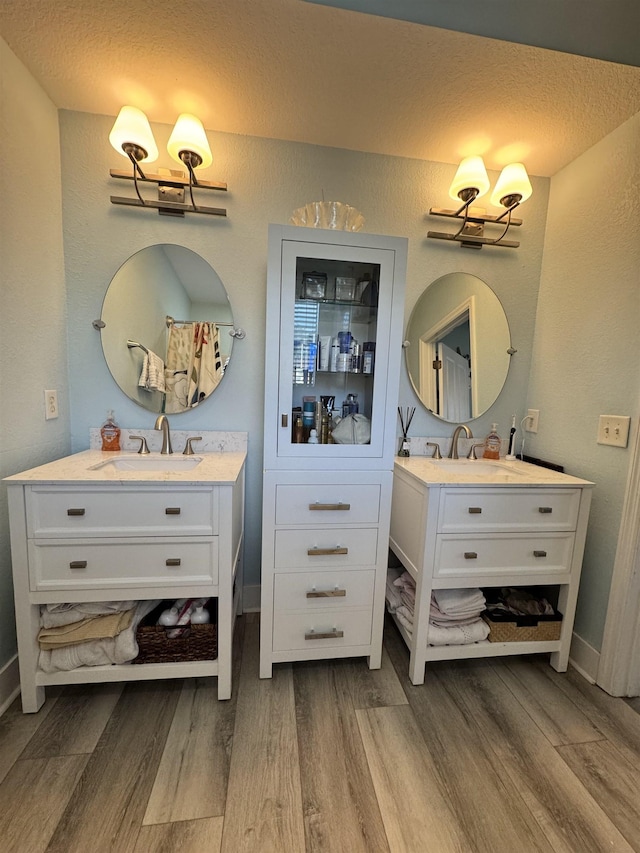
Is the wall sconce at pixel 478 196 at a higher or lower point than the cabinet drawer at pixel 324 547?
higher

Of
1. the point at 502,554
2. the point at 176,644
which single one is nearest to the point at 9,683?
the point at 176,644

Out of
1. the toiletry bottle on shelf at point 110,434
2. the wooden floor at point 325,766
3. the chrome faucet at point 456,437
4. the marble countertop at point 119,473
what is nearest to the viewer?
the wooden floor at point 325,766

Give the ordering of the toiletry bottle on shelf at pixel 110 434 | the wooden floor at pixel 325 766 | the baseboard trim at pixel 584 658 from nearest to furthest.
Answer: the wooden floor at pixel 325 766 < the baseboard trim at pixel 584 658 < the toiletry bottle on shelf at pixel 110 434

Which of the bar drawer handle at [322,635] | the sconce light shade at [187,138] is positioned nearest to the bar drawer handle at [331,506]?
the bar drawer handle at [322,635]

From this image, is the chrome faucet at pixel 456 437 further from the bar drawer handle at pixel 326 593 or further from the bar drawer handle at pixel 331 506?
the bar drawer handle at pixel 326 593

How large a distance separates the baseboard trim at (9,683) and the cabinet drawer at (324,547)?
1030 mm

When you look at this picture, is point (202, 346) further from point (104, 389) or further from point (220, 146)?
point (220, 146)

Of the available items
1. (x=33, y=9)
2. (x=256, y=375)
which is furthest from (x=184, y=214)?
(x=256, y=375)

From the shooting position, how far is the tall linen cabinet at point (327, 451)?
1275 millimetres

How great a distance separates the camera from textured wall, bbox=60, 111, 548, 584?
59.5 inches

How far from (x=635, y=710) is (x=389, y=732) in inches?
38.9

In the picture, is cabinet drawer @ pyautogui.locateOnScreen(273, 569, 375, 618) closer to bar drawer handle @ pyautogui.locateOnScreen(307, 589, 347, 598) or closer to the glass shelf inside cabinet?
bar drawer handle @ pyautogui.locateOnScreen(307, 589, 347, 598)

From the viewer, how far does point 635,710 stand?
1310mm

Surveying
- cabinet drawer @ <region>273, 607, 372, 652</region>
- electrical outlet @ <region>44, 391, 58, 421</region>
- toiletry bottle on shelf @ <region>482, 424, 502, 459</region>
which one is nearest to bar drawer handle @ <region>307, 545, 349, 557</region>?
cabinet drawer @ <region>273, 607, 372, 652</region>
